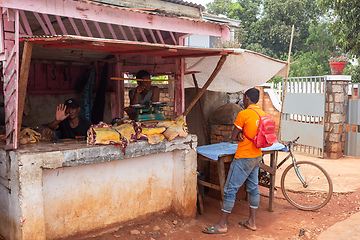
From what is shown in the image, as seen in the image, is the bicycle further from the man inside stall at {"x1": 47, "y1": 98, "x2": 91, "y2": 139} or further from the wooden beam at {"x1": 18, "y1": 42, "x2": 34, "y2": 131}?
the wooden beam at {"x1": 18, "y1": 42, "x2": 34, "y2": 131}

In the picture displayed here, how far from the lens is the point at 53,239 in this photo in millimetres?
3609

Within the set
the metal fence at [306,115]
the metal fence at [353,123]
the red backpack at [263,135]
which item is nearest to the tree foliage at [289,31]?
the metal fence at [306,115]

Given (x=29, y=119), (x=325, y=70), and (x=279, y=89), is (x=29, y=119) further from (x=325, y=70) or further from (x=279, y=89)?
(x=325, y=70)

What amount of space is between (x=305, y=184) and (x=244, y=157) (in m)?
1.62

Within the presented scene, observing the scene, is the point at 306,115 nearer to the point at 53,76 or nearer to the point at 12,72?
the point at 53,76

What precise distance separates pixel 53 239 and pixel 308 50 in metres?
20.4

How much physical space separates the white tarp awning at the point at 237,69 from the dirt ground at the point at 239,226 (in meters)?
2.09

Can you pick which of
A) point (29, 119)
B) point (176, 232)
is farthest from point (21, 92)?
point (29, 119)

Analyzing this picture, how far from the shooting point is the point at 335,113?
28.0ft

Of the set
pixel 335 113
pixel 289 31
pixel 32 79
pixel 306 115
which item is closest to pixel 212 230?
pixel 32 79

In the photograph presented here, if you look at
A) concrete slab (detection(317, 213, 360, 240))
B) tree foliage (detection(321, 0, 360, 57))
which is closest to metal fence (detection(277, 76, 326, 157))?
tree foliage (detection(321, 0, 360, 57))

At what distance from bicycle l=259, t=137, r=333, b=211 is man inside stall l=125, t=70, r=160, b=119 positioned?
2259 mm

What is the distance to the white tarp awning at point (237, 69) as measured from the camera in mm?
4977

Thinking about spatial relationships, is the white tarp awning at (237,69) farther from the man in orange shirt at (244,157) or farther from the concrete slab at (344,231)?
the concrete slab at (344,231)
